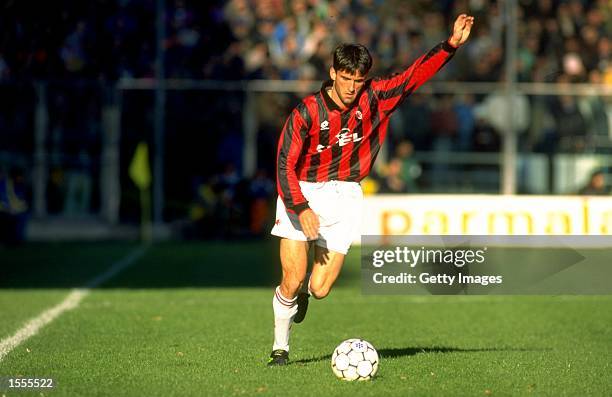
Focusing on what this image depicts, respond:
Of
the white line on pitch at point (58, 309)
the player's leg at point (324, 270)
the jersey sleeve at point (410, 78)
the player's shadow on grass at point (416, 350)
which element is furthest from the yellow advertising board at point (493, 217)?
the player's leg at point (324, 270)

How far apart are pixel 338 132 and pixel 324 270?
897 mm

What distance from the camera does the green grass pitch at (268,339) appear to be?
740 cm

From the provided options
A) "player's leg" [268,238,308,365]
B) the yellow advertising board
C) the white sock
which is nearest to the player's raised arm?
"player's leg" [268,238,308,365]

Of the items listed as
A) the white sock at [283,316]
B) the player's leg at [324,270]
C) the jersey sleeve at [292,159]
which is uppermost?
the jersey sleeve at [292,159]

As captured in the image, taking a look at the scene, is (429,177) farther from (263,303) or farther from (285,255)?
(285,255)

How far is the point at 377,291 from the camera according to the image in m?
8.40

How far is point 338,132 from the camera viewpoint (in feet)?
26.0

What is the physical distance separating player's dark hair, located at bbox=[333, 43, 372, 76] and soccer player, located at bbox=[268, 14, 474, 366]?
0.57 ft

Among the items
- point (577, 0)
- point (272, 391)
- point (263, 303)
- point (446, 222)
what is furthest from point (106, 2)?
point (577, 0)

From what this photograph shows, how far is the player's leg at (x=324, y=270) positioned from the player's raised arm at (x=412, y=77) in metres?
1.01

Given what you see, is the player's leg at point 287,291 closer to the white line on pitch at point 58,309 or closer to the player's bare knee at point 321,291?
the player's bare knee at point 321,291

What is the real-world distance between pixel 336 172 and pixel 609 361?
92.3 inches

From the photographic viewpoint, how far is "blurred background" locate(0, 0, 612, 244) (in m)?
23.7

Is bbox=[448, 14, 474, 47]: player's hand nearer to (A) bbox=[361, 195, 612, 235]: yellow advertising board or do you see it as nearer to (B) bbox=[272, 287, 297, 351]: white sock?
(B) bbox=[272, 287, 297, 351]: white sock
